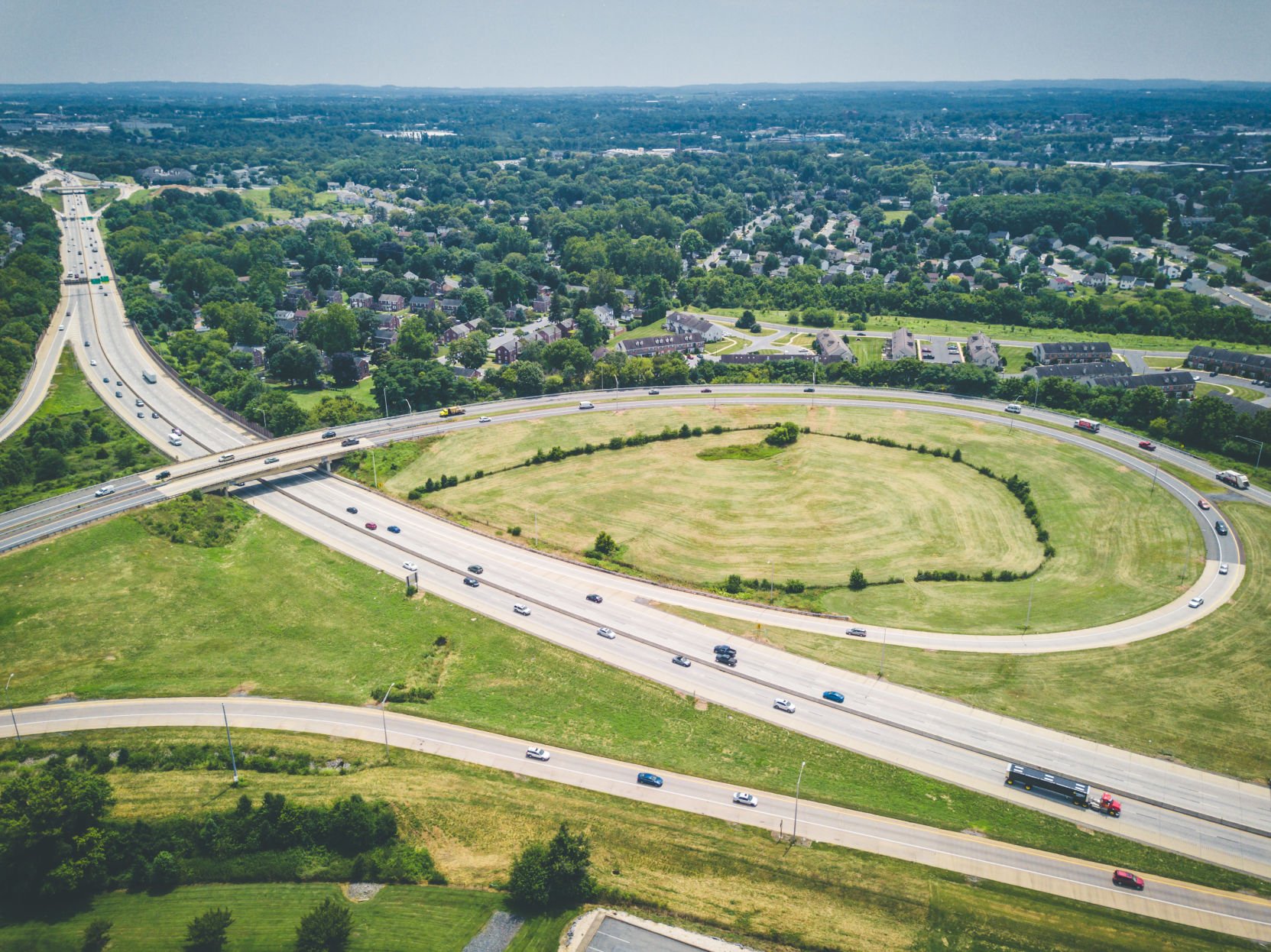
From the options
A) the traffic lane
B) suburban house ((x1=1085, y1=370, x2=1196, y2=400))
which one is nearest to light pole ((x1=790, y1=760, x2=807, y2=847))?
the traffic lane

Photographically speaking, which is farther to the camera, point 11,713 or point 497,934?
point 11,713

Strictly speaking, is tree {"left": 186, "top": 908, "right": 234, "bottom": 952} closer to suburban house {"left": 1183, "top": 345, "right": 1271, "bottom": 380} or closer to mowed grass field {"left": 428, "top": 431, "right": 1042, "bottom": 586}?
mowed grass field {"left": 428, "top": 431, "right": 1042, "bottom": 586}

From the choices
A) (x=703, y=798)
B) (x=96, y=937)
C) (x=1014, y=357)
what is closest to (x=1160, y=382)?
(x=1014, y=357)

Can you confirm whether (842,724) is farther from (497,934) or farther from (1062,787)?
(497,934)

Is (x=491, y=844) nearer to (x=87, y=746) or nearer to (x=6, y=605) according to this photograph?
(x=87, y=746)

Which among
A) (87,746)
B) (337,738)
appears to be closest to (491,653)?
(337,738)
